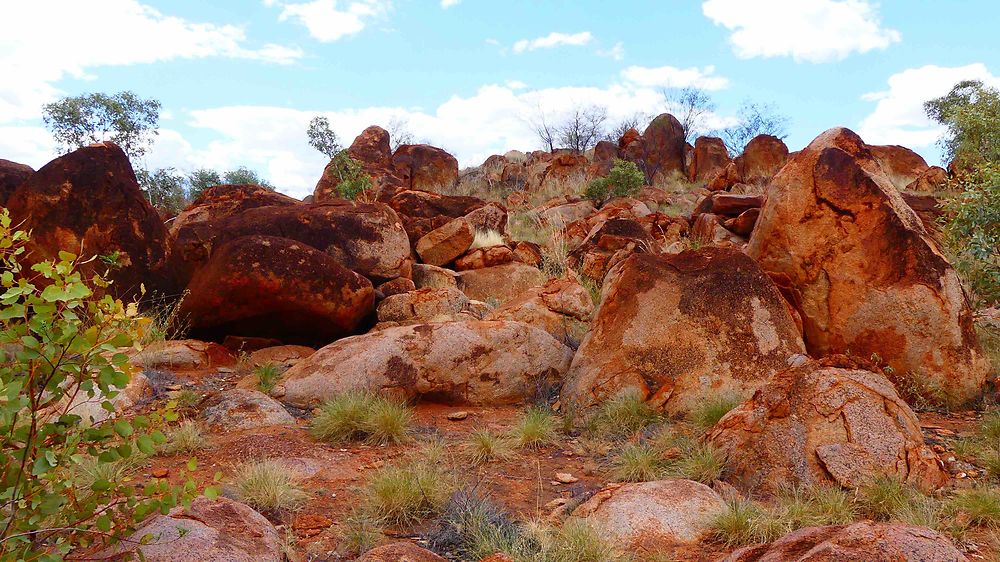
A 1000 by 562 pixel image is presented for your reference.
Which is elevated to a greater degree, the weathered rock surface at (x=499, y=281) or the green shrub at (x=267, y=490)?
the weathered rock surface at (x=499, y=281)

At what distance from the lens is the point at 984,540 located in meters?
3.12

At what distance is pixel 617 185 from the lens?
759 inches

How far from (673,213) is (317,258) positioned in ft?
39.3

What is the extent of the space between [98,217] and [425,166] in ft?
56.4

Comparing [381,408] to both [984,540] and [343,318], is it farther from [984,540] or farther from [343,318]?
[984,540]

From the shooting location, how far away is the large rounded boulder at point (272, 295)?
7172 mm

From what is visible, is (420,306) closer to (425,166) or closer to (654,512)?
(654,512)

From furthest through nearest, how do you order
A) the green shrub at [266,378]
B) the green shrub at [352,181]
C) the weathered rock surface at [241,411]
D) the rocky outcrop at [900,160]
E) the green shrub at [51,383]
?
the rocky outcrop at [900,160] < the green shrub at [352,181] < the green shrub at [266,378] < the weathered rock surface at [241,411] < the green shrub at [51,383]

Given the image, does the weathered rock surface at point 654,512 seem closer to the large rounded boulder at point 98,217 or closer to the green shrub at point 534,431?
the green shrub at point 534,431

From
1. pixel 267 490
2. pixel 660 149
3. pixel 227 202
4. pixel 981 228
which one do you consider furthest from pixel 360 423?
pixel 660 149

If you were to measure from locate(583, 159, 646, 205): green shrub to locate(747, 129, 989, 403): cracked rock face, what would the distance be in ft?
41.7

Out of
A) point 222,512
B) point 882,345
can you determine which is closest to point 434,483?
point 222,512

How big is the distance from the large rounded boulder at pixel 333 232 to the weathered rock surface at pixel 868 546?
7447mm

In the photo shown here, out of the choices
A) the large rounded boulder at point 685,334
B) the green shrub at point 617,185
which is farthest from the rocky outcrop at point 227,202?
the green shrub at point 617,185
